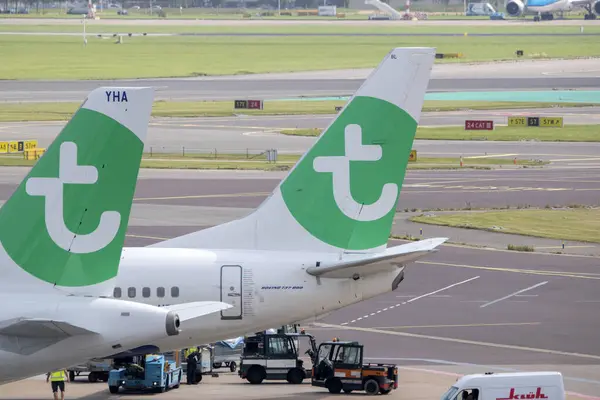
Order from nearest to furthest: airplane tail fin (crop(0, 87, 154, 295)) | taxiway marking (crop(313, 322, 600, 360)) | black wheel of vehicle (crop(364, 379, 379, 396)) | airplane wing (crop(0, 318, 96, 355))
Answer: airplane tail fin (crop(0, 87, 154, 295)) → airplane wing (crop(0, 318, 96, 355)) → black wheel of vehicle (crop(364, 379, 379, 396)) → taxiway marking (crop(313, 322, 600, 360))

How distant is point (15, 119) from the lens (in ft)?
444

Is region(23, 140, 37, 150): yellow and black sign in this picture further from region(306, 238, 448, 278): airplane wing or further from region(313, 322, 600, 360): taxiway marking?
region(306, 238, 448, 278): airplane wing

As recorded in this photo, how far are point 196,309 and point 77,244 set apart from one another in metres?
5.44

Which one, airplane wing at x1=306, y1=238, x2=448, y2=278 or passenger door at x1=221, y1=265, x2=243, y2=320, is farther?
passenger door at x1=221, y1=265, x2=243, y2=320

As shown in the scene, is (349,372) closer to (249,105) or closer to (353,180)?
(353,180)

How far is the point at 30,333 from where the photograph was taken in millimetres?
24250

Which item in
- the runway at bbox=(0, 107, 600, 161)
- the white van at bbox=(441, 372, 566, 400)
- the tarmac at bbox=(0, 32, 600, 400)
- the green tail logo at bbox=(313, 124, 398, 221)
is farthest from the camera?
the runway at bbox=(0, 107, 600, 161)

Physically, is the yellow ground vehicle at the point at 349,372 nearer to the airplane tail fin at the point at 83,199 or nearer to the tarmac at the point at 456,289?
the tarmac at the point at 456,289

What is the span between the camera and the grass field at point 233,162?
10056 centimetres

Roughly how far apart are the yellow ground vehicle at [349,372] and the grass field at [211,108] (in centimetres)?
10113

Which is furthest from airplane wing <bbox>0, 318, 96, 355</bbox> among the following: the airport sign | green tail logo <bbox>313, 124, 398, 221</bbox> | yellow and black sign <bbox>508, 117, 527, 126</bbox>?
the airport sign

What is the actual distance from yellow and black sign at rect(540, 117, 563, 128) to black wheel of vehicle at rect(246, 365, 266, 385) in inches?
3839

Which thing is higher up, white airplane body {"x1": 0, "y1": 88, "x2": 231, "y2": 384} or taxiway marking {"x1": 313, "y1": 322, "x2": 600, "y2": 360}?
white airplane body {"x1": 0, "y1": 88, "x2": 231, "y2": 384}

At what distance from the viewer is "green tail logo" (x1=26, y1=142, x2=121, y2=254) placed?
24.1 meters
